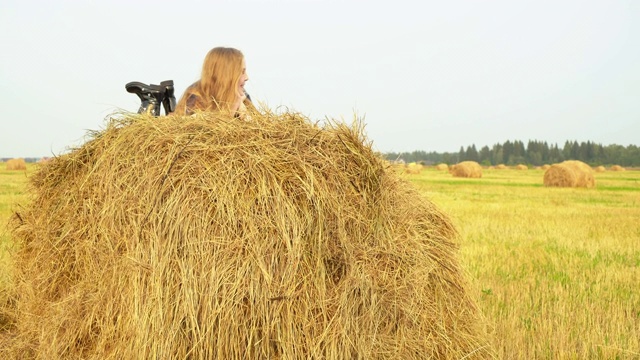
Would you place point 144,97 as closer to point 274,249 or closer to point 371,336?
point 274,249

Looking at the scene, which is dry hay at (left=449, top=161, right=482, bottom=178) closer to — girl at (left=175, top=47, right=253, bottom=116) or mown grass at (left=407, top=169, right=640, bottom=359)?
mown grass at (left=407, top=169, right=640, bottom=359)

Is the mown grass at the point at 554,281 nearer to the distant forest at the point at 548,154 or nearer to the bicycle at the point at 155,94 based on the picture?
the bicycle at the point at 155,94

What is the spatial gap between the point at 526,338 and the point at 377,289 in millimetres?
2256

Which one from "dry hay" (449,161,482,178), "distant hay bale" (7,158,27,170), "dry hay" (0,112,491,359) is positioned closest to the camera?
"dry hay" (0,112,491,359)

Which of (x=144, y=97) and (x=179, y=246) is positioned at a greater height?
(x=144, y=97)

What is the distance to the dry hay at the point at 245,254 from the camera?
10.1 ft

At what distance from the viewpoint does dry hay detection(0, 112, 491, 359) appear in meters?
3.08

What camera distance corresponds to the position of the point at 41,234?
4.30 metres

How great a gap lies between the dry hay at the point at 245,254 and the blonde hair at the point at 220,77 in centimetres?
73

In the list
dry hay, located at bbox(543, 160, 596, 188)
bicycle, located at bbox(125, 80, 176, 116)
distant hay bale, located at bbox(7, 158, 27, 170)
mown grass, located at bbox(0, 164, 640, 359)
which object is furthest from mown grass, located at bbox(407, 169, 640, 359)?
distant hay bale, located at bbox(7, 158, 27, 170)

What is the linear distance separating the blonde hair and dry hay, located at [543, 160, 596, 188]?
1200 inches

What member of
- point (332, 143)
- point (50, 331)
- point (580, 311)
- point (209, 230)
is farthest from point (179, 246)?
point (580, 311)

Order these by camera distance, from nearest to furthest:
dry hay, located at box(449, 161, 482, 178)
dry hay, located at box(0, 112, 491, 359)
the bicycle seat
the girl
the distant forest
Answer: dry hay, located at box(0, 112, 491, 359) → the girl → the bicycle seat → dry hay, located at box(449, 161, 482, 178) → the distant forest

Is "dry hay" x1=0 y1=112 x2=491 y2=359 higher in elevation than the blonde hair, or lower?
lower
